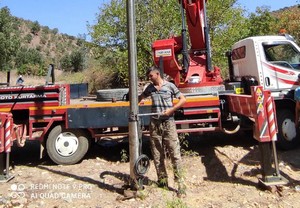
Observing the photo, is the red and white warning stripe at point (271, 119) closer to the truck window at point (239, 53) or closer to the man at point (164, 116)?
the man at point (164, 116)

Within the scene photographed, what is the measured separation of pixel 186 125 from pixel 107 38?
12.8m

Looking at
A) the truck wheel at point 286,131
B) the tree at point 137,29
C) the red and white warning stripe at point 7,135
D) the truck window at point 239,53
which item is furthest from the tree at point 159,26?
the red and white warning stripe at point 7,135


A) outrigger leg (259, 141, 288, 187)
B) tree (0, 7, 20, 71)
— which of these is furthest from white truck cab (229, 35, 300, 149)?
tree (0, 7, 20, 71)

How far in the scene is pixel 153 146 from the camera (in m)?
5.53

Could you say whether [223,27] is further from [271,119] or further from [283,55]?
[271,119]

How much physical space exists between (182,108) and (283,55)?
274cm

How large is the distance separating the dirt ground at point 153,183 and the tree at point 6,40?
1968 cm

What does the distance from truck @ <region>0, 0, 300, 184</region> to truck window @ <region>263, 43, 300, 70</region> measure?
0.02 m

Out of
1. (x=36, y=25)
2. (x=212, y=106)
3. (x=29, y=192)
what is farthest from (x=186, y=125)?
(x=36, y=25)

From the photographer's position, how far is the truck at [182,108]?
Answer: 6.99 meters

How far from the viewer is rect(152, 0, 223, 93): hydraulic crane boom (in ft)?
26.1

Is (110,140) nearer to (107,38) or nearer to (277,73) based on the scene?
(277,73)

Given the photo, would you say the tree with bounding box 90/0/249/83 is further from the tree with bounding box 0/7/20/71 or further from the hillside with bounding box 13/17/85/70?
the hillside with bounding box 13/17/85/70

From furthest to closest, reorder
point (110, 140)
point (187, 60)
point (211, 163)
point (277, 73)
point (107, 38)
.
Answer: point (107, 38), point (110, 140), point (187, 60), point (277, 73), point (211, 163)
